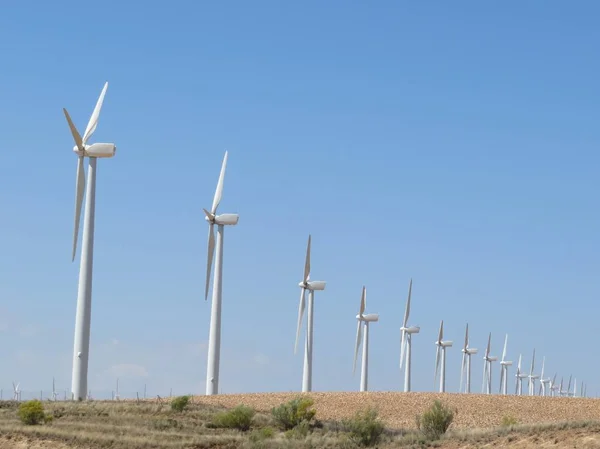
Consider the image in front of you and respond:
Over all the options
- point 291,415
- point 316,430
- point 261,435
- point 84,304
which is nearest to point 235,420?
point 291,415

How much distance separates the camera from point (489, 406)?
8112 cm

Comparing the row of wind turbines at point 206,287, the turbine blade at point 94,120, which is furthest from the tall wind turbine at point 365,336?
the turbine blade at point 94,120

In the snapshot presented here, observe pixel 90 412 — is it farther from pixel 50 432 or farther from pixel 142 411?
pixel 50 432

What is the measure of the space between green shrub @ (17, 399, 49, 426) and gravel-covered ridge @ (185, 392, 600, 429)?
56.2 feet

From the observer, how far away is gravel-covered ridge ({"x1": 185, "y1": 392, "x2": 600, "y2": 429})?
2972 inches

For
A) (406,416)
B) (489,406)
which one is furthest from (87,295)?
(489,406)

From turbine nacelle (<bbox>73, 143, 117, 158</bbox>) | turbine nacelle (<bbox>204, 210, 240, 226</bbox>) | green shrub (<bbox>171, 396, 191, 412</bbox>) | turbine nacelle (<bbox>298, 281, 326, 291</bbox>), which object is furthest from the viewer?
turbine nacelle (<bbox>298, 281, 326, 291</bbox>)

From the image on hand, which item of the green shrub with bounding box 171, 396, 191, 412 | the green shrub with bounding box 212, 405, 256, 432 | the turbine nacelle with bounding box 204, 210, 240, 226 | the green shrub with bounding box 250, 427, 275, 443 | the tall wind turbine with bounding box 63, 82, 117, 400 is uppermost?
the turbine nacelle with bounding box 204, 210, 240, 226

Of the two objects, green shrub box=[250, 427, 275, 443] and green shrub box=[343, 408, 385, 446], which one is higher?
green shrub box=[343, 408, 385, 446]

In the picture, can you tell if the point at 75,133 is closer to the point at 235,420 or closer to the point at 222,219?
the point at 222,219

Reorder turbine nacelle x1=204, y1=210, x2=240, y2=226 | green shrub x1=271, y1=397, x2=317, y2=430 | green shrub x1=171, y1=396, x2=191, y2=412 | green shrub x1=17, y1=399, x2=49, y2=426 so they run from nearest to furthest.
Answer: green shrub x1=17, y1=399, x2=49, y2=426 → green shrub x1=271, y1=397, x2=317, y2=430 → green shrub x1=171, y1=396, x2=191, y2=412 → turbine nacelle x1=204, y1=210, x2=240, y2=226

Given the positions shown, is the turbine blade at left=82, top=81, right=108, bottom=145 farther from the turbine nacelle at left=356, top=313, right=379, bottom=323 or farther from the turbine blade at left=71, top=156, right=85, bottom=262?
the turbine nacelle at left=356, top=313, right=379, bottom=323

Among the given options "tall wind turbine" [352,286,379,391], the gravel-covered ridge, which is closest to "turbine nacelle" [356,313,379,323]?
"tall wind turbine" [352,286,379,391]

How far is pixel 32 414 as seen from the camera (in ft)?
194
